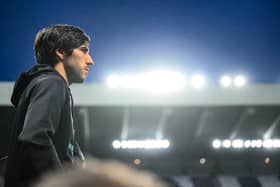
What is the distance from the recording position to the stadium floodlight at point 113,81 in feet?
38.2

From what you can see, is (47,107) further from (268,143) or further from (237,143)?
(268,143)

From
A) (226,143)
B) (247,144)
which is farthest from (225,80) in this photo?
(247,144)

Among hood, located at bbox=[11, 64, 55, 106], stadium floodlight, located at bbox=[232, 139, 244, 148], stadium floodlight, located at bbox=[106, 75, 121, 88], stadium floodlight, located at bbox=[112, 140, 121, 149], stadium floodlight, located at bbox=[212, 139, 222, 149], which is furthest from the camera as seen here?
stadium floodlight, located at bbox=[232, 139, 244, 148]

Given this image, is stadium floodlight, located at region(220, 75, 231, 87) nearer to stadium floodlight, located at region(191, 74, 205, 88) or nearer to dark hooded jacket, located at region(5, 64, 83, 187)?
stadium floodlight, located at region(191, 74, 205, 88)

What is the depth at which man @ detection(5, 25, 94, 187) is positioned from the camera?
4.79ft

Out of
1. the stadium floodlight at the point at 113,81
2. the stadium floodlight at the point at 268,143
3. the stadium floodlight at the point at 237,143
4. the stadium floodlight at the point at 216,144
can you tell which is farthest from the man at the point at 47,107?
the stadium floodlight at the point at 268,143

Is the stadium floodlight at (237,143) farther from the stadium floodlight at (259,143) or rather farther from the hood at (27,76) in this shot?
the hood at (27,76)

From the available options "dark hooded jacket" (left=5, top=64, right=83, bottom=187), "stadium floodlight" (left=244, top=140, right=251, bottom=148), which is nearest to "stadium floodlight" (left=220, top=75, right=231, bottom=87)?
"stadium floodlight" (left=244, top=140, right=251, bottom=148)

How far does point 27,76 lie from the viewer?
1.69m

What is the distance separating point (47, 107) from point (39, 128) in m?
0.08

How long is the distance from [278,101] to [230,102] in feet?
3.91

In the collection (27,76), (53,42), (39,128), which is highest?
(53,42)

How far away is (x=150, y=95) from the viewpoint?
11.5 meters

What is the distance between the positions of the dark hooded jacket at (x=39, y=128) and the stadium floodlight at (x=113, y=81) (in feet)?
32.6
